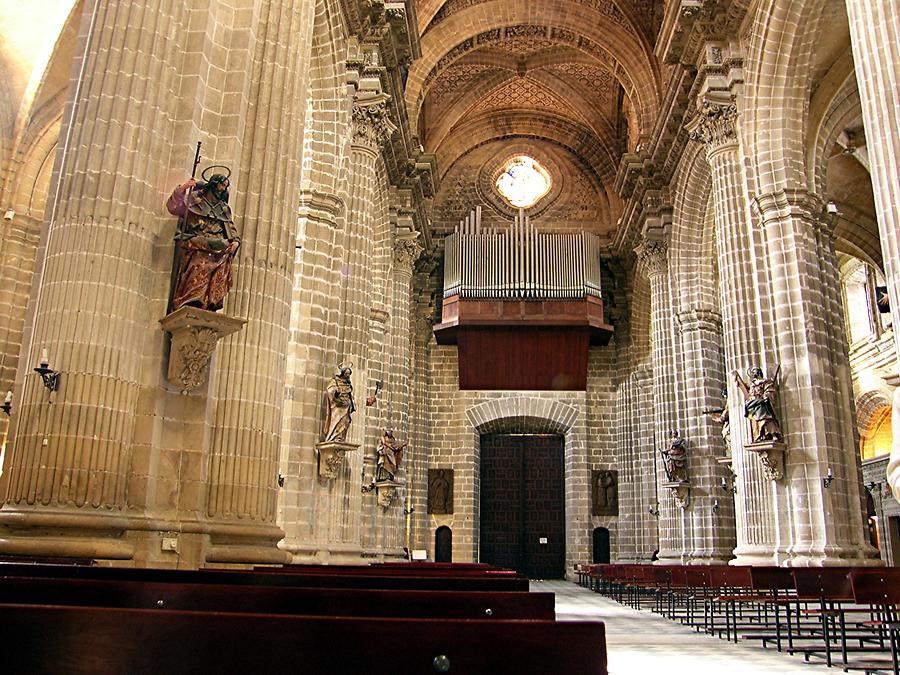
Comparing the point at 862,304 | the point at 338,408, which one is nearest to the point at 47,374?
the point at 338,408

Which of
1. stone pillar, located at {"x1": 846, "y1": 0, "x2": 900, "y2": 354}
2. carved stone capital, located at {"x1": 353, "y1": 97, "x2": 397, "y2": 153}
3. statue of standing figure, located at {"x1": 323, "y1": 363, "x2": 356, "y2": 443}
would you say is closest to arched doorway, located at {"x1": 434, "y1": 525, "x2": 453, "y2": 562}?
statue of standing figure, located at {"x1": 323, "y1": 363, "x2": 356, "y2": 443}

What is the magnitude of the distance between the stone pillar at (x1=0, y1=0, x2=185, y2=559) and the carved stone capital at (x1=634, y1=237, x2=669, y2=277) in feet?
50.2

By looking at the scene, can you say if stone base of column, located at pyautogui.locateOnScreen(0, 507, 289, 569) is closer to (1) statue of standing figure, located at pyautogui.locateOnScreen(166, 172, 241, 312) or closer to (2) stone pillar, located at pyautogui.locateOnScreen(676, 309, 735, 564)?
(1) statue of standing figure, located at pyautogui.locateOnScreen(166, 172, 241, 312)

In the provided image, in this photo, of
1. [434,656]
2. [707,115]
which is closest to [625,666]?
[434,656]

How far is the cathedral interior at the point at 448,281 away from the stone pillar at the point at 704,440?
0.08 m

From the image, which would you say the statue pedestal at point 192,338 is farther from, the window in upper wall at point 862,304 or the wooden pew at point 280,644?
the window in upper wall at point 862,304

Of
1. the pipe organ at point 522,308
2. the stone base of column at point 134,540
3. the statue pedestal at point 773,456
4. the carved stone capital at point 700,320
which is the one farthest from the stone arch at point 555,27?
the stone base of column at point 134,540

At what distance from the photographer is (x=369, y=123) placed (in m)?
15.1

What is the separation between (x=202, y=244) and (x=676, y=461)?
44.4ft

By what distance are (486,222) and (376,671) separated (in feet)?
88.2

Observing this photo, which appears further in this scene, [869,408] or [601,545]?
[601,545]

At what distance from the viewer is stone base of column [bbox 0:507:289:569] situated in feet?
19.1

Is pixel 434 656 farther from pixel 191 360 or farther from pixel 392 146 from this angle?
pixel 392 146

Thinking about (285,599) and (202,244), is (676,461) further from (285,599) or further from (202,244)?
(285,599)
